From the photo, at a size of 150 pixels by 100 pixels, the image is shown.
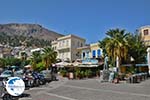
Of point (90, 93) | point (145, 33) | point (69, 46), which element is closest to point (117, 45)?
point (145, 33)

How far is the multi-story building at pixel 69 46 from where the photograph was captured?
2736 inches

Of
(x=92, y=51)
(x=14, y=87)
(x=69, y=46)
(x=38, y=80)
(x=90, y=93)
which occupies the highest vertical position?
(x=69, y=46)

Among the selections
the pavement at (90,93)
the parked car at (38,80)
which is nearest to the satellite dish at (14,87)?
the pavement at (90,93)

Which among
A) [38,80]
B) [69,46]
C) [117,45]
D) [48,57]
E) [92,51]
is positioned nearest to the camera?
[38,80]

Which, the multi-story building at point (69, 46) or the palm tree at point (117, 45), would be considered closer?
the palm tree at point (117, 45)

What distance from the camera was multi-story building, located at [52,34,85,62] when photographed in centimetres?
6950

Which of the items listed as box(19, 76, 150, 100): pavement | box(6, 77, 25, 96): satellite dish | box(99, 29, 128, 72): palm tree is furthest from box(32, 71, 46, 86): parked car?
box(6, 77, 25, 96): satellite dish

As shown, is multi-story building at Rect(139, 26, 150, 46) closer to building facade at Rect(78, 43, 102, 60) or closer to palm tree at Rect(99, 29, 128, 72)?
palm tree at Rect(99, 29, 128, 72)

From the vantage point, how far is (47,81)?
34250 millimetres

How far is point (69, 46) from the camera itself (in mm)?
69688

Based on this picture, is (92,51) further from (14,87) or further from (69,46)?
(14,87)

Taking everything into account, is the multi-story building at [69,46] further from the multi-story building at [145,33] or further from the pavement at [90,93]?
the pavement at [90,93]

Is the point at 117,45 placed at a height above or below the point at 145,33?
below

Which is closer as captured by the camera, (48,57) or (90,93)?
(90,93)
